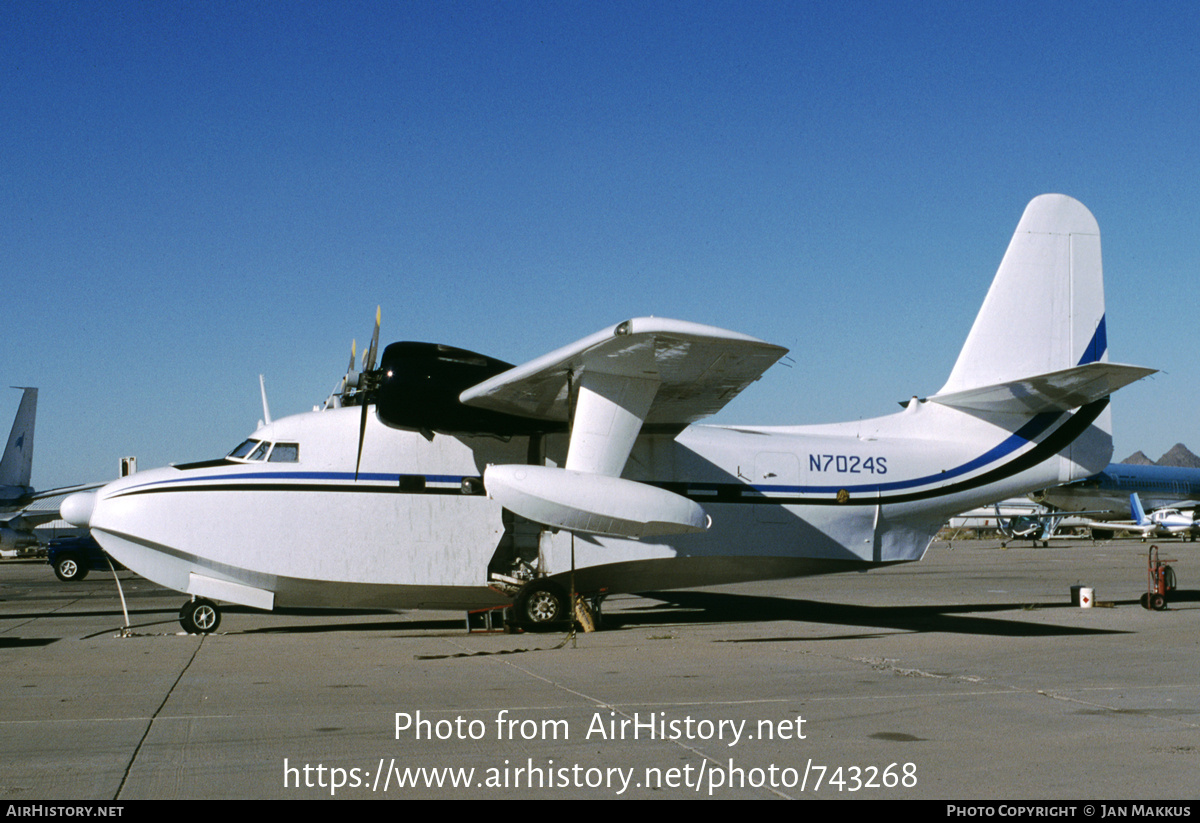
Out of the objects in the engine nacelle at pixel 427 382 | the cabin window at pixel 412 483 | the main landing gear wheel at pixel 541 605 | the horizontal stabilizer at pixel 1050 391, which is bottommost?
the main landing gear wheel at pixel 541 605

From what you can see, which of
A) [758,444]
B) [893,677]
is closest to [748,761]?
[893,677]

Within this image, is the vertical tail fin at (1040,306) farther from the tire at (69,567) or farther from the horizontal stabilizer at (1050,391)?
the tire at (69,567)

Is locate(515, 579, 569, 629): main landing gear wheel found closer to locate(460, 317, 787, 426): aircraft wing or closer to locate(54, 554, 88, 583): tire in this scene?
locate(460, 317, 787, 426): aircraft wing

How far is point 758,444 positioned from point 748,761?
31.5 feet

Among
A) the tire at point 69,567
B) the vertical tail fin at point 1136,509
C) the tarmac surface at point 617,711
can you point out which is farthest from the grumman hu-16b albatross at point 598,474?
the vertical tail fin at point 1136,509

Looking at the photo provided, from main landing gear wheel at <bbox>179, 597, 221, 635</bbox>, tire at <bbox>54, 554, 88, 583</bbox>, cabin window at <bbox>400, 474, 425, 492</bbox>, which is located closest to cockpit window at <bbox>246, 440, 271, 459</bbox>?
cabin window at <bbox>400, 474, 425, 492</bbox>

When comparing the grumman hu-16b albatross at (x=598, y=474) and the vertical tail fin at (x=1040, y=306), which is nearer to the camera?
the grumman hu-16b albatross at (x=598, y=474)

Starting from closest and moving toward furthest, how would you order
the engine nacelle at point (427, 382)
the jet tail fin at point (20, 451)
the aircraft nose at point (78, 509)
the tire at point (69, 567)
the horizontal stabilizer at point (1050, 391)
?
the engine nacelle at point (427, 382) → the horizontal stabilizer at point (1050, 391) → the aircraft nose at point (78, 509) → the tire at point (69, 567) → the jet tail fin at point (20, 451)

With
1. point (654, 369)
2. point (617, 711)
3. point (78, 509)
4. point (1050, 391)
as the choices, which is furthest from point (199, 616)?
point (1050, 391)

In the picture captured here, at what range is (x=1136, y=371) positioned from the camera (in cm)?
1287

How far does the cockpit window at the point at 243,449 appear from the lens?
1383cm

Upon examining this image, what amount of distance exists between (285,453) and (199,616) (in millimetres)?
2532

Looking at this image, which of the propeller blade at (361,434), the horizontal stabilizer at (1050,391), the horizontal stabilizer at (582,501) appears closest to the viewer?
the horizontal stabilizer at (582,501)

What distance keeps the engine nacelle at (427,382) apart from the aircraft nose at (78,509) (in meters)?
4.20
